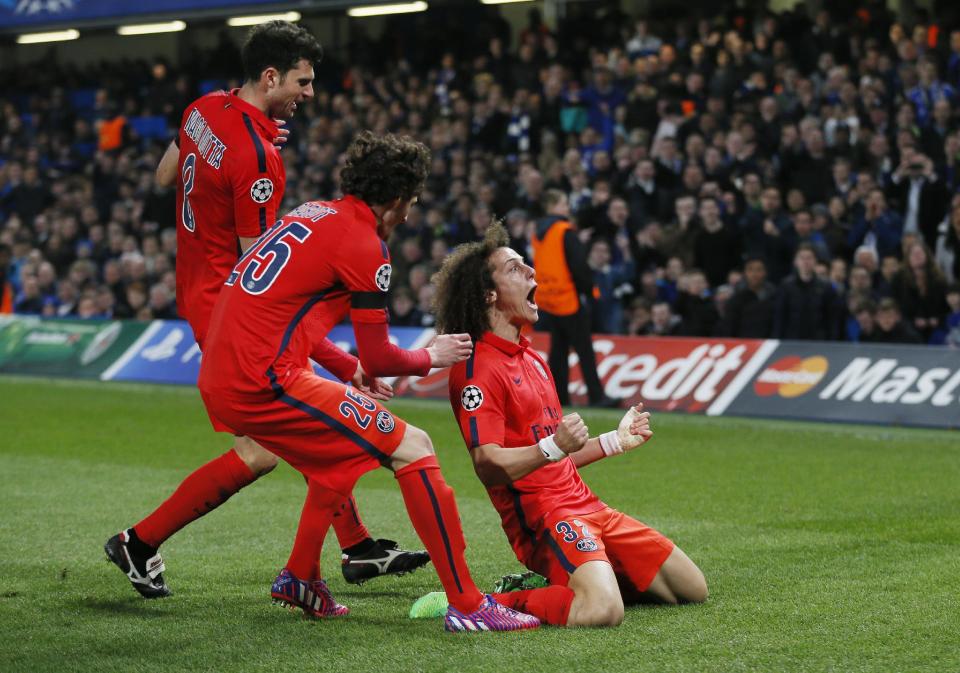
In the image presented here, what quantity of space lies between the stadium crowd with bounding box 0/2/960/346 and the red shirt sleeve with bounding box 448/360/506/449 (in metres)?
9.37

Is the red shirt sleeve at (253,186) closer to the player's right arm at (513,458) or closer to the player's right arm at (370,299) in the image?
the player's right arm at (370,299)

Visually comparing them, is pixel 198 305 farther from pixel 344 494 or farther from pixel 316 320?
pixel 344 494

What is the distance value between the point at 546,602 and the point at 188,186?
2494mm

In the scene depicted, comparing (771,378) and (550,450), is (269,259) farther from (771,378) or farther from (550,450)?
(771,378)

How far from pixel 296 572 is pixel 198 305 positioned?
4.40ft

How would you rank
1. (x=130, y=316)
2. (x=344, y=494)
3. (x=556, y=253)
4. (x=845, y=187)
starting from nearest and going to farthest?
(x=344, y=494) → (x=556, y=253) → (x=845, y=187) → (x=130, y=316)

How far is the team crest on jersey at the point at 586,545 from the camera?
6.00 meters

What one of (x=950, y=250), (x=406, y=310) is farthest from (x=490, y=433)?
(x=406, y=310)

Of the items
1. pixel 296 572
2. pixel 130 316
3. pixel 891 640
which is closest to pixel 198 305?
pixel 296 572

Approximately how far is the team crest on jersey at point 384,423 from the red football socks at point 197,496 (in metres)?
0.98

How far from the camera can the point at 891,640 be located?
17.8ft

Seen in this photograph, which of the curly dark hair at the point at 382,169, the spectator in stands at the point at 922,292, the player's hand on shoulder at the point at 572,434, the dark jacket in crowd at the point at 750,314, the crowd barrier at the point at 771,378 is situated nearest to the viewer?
the player's hand on shoulder at the point at 572,434

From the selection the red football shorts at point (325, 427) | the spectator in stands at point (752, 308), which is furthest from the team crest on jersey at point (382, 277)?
the spectator in stands at point (752, 308)

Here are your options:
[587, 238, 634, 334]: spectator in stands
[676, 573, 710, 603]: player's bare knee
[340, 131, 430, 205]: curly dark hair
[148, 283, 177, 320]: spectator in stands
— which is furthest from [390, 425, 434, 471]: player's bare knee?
[148, 283, 177, 320]: spectator in stands
